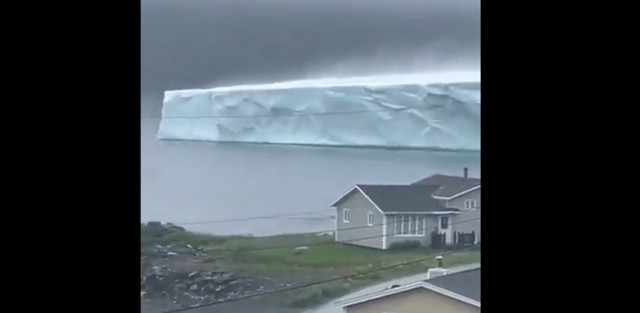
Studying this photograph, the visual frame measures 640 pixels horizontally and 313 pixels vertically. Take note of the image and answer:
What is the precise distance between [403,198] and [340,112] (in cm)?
21

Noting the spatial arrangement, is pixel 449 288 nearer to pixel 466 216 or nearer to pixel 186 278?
pixel 466 216

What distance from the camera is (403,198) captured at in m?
1.28

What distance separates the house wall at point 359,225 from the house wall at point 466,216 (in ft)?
0.46

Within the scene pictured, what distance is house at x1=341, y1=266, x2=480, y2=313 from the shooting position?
1271mm

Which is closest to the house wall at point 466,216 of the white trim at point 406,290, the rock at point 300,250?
the white trim at point 406,290

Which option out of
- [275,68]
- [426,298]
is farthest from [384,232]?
[275,68]

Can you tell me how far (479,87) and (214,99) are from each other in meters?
0.51

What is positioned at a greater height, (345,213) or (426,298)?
(345,213)

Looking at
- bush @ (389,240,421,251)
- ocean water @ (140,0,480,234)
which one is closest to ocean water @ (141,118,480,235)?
ocean water @ (140,0,480,234)

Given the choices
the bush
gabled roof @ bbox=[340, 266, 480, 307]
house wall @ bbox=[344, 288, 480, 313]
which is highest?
the bush

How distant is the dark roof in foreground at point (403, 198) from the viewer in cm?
127

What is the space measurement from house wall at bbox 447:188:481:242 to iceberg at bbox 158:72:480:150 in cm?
9

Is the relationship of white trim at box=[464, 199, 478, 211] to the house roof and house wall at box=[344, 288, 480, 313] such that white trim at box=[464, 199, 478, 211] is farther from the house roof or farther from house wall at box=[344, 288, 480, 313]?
house wall at box=[344, 288, 480, 313]
